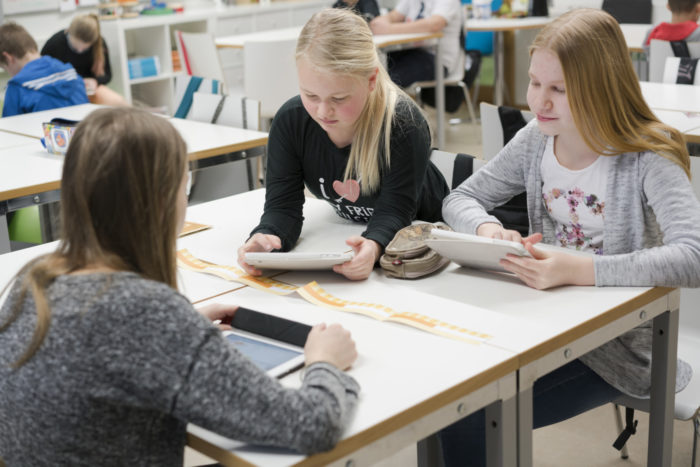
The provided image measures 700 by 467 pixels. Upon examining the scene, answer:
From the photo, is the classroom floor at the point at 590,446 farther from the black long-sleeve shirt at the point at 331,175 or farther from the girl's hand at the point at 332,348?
the girl's hand at the point at 332,348

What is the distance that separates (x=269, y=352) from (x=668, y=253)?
2.38 feet

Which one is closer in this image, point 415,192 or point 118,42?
point 415,192

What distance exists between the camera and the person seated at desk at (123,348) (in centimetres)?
102

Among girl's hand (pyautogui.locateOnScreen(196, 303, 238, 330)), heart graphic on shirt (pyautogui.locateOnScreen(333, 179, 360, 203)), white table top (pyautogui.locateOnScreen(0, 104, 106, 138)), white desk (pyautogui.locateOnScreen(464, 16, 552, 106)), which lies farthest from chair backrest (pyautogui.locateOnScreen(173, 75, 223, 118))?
white desk (pyautogui.locateOnScreen(464, 16, 552, 106))

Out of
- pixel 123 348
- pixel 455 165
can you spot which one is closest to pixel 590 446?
pixel 455 165

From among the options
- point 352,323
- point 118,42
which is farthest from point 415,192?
point 118,42

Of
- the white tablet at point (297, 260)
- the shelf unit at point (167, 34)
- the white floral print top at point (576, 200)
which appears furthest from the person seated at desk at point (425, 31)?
the white tablet at point (297, 260)

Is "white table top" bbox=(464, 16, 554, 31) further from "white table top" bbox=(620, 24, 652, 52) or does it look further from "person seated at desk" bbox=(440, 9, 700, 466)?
"person seated at desk" bbox=(440, 9, 700, 466)

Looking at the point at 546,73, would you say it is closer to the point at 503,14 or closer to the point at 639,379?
the point at 639,379

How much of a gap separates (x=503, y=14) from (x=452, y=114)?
855mm

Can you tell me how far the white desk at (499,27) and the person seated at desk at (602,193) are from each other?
457 centimetres

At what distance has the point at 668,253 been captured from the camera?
1.54m

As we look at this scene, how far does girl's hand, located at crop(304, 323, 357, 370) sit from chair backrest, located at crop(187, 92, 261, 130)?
2.03 m

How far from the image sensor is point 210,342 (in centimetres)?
104
